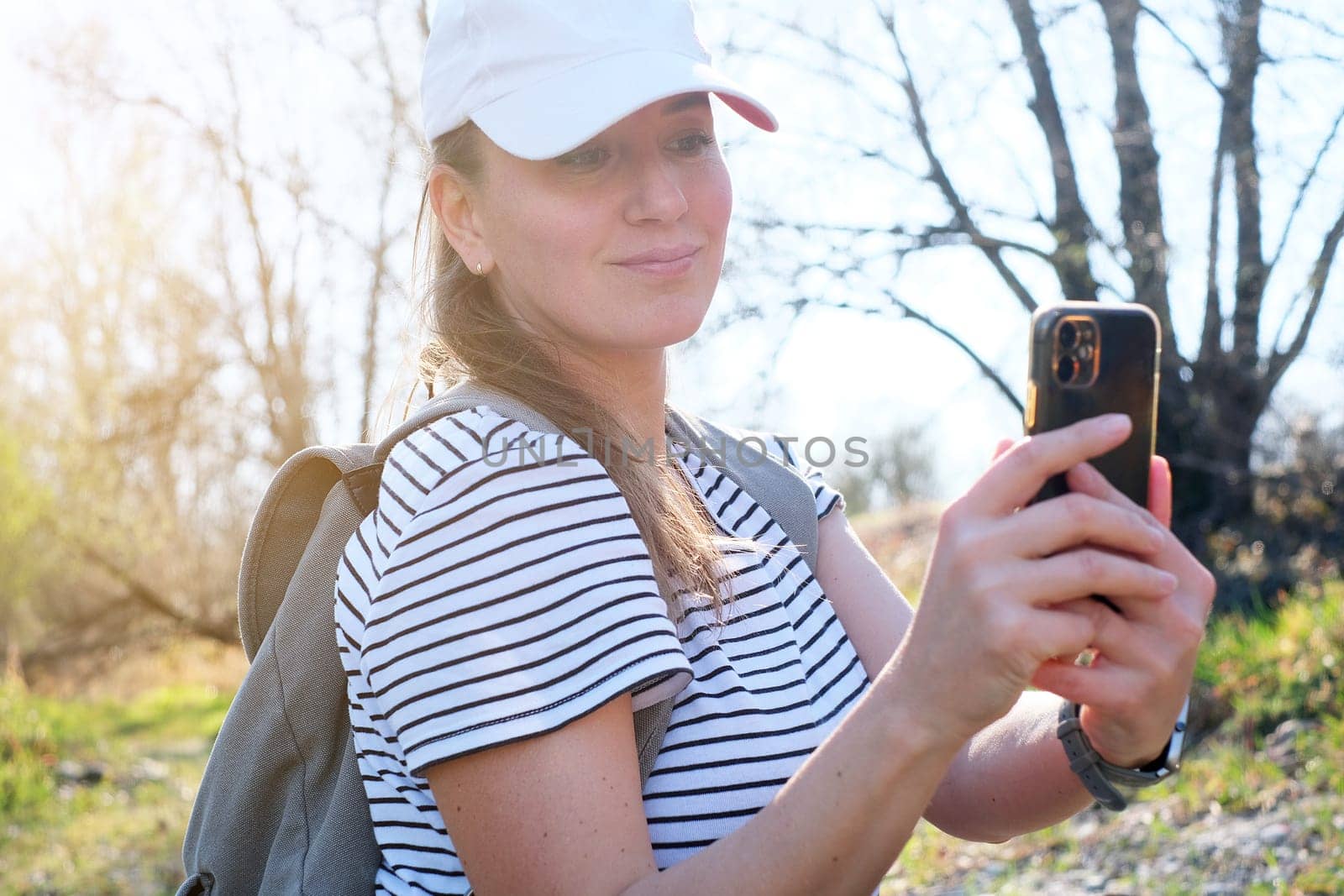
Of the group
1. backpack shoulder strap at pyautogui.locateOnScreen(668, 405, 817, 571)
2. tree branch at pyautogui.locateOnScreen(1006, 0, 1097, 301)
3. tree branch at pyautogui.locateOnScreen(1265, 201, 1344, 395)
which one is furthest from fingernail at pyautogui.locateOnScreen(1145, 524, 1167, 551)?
tree branch at pyautogui.locateOnScreen(1265, 201, 1344, 395)

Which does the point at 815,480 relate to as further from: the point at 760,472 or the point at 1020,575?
the point at 1020,575

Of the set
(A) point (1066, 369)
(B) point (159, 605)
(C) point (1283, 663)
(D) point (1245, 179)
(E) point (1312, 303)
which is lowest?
(C) point (1283, 663)

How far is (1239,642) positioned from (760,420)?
2.69m

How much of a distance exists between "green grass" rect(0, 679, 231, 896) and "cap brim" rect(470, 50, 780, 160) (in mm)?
4772

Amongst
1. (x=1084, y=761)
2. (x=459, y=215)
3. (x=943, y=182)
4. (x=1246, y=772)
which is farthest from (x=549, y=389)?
(x=943, y=182)

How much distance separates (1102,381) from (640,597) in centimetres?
58

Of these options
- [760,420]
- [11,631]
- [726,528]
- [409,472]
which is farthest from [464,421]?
[11,631]

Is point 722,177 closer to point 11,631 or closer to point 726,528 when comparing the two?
point 726,528

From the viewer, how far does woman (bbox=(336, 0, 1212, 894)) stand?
110cm

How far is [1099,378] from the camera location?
116cm

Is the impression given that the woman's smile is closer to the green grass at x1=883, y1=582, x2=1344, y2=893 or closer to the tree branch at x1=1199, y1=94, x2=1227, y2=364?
the green grass at x1=883, y1=582, x2=1344, y2=893

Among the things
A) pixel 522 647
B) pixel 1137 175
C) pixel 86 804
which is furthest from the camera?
pixel 1137 175

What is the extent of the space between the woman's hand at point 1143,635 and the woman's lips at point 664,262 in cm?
82

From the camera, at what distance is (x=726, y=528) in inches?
74.1
